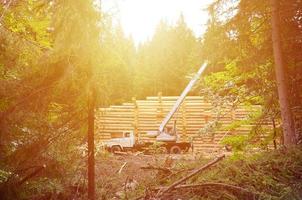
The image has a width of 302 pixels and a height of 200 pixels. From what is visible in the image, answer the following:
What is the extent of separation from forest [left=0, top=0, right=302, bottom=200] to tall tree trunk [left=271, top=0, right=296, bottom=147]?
0.09ft

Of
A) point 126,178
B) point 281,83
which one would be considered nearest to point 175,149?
point 126,178

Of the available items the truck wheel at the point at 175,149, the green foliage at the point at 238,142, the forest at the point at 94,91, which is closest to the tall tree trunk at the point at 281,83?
the forest at the point at 94,91

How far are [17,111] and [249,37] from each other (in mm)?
6926

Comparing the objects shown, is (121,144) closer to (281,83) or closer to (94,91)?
(281,83)

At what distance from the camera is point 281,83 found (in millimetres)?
9312

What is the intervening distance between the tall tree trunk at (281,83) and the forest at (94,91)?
26 millimetres

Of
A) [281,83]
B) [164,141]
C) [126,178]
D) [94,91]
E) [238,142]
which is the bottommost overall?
[126,178]

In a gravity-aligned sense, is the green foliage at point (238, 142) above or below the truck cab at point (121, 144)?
above

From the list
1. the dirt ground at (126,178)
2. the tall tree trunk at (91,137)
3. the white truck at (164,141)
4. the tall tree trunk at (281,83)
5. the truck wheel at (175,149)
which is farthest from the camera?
the white truck at (164,141)

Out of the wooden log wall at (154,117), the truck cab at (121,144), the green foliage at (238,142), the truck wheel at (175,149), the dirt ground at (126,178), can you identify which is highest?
the wooden log wall at (154,117)

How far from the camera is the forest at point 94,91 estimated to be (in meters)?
7.07

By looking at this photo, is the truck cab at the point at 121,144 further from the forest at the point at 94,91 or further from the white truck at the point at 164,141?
the forest at the point at 94,91

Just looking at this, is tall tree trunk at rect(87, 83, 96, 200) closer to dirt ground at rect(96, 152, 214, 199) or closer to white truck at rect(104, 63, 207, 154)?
dirt ground at rect(96, 152, 214, 199)

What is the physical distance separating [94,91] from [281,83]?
497cm
